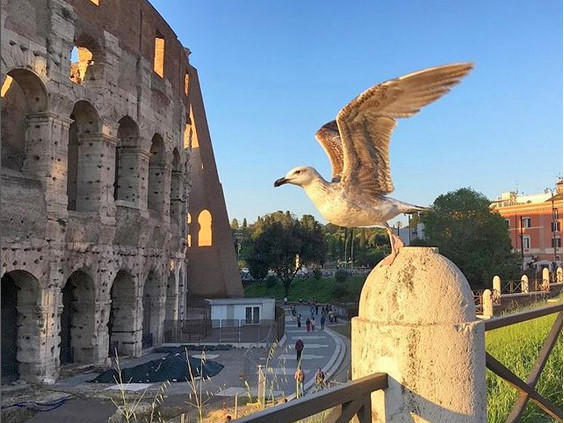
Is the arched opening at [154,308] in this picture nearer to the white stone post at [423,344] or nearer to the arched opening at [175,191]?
the arched opening at [175,191]

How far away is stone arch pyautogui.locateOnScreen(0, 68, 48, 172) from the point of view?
1689 cm

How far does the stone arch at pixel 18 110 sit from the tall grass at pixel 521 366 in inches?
584

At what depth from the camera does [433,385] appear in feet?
8.67

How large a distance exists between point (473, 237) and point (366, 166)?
42.6 m

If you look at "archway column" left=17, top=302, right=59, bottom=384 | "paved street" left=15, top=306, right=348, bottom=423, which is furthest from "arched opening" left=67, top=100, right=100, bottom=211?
"paved street" left=15, top=306, right=348, bottom=423

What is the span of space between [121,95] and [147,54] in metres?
3.16

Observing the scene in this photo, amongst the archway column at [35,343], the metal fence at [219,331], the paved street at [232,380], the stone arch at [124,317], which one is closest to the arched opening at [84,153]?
the stone arch at [124,317]

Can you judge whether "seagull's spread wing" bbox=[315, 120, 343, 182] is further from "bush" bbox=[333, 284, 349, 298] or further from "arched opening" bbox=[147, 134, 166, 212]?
"bush" bbox=[333, 284, 349, 298]

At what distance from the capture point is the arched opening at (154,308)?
79.8ft

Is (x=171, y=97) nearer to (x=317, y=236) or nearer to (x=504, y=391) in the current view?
(x=504, y=391)

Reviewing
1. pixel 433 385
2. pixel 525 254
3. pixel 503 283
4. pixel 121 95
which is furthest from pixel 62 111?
pixel 525 254

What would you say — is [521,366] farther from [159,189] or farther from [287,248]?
[287,248]

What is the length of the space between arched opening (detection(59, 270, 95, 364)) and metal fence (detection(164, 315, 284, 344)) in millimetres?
6005

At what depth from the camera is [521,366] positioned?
5980mm
